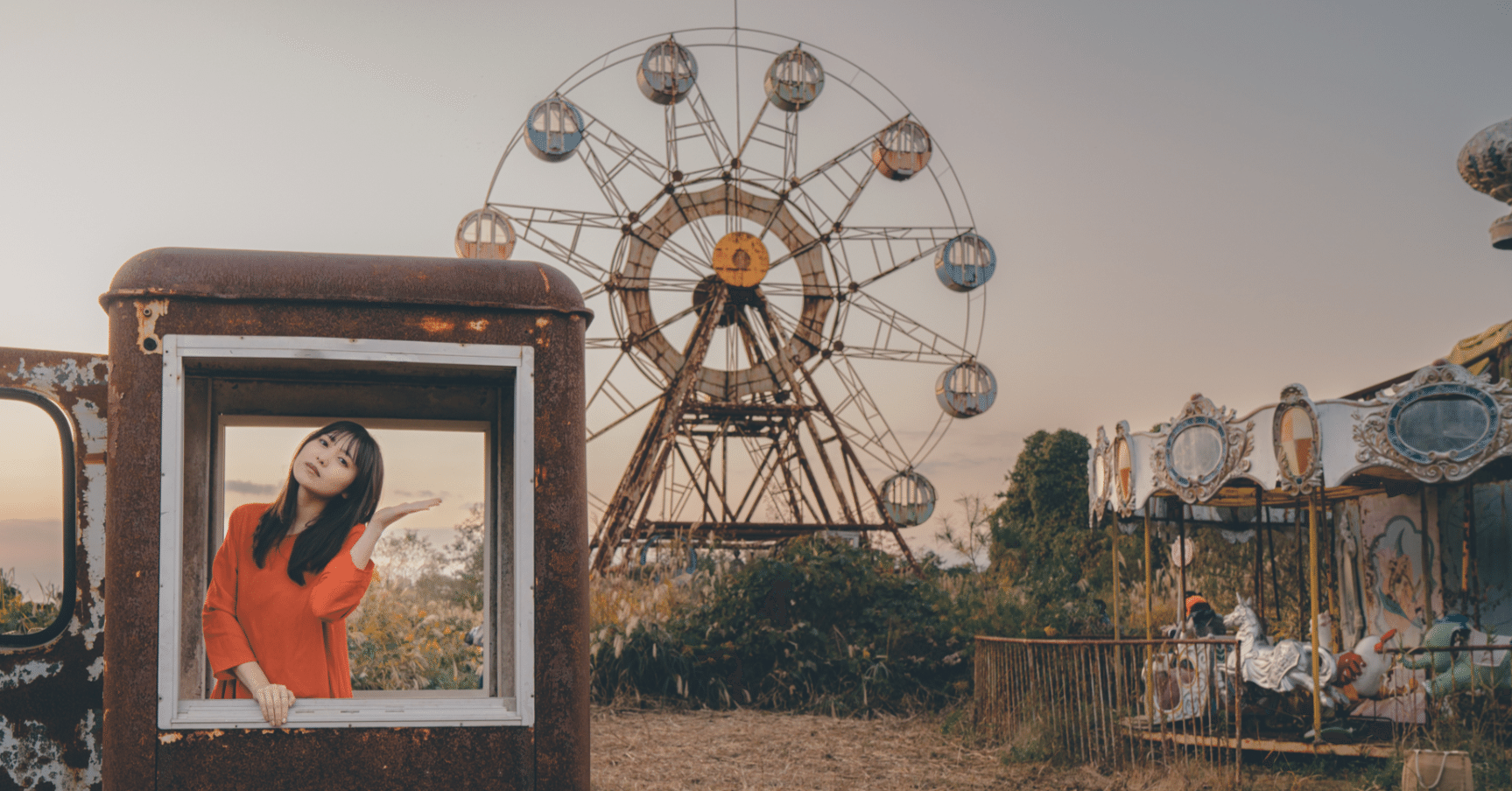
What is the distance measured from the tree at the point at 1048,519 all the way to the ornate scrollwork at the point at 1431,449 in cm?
1216

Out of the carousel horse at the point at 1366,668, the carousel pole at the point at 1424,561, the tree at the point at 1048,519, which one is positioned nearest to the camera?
the carousel horse at the point at 1366,668

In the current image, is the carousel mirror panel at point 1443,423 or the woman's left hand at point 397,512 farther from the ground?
the carousel mirror panel at point 1443,423

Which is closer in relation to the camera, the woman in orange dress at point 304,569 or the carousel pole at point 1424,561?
the woman in orange dress at point 304,569

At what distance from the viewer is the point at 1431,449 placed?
8570 millimetres

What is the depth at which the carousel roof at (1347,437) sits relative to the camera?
8.45 m

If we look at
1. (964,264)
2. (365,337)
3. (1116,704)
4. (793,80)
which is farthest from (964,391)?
(365,337)

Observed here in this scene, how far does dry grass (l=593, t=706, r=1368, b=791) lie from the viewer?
838 cm

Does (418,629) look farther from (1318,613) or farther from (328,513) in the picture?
(1318,613)

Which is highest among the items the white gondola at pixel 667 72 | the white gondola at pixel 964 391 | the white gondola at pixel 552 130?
the white gondola at pixel 667 72

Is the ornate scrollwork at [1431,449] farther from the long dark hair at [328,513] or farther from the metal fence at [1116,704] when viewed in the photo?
the long dark hair at [328,513]

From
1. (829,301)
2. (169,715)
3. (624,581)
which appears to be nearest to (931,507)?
(829,301)

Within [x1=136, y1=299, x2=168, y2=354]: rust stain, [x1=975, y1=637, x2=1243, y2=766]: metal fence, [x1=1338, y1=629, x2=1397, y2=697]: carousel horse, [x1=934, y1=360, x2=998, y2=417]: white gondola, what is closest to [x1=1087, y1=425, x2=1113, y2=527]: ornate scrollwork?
[x1=975, y1=637, x2=1243, y2=766]: metal fence

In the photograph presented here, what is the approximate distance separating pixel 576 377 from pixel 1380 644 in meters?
8.21

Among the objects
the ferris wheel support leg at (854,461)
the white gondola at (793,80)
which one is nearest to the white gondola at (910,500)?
the ferris wheel support leg at (854,461)
